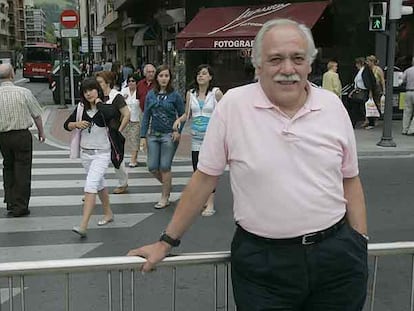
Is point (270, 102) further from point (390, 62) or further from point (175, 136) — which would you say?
point (390, 62)

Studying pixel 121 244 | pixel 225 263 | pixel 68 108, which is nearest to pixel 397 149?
pixel 121 244

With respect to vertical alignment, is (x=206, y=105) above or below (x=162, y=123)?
above

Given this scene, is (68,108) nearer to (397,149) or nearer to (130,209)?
(397,149)

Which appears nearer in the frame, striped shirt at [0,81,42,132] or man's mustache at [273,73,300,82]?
man's mustache at [273,73,300,82]

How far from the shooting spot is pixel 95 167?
622 centimetres

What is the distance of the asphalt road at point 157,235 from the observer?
14.1 ft

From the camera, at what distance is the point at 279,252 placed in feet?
6.99

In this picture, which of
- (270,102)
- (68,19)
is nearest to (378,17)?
(270,102)

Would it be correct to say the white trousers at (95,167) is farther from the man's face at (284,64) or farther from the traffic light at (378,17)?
the traffic light at (378,17)

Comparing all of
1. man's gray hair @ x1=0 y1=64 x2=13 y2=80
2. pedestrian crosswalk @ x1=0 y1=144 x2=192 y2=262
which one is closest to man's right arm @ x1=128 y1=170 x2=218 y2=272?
pedestrian crosswalk @ x1=0 y1=144 x2=192 y2=262

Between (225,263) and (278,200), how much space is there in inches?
17.0

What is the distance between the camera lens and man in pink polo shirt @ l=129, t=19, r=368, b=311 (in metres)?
2.13

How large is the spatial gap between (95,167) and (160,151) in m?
1.21

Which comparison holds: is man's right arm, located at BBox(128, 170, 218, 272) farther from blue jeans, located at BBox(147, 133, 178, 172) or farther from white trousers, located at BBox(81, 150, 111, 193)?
blue jeans, located at BBox(147, 133, 178, 172)
